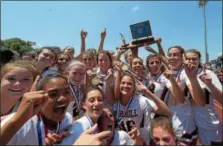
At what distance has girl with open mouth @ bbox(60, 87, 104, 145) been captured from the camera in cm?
211

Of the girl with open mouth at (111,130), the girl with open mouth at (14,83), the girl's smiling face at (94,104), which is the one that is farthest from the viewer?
the girl's smiling face at (94,104)

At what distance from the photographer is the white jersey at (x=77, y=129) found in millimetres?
2016

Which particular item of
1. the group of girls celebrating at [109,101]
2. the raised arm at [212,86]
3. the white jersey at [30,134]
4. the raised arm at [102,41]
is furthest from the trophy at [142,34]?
the white jersey at [30,134]

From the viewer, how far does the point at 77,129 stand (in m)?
2.17

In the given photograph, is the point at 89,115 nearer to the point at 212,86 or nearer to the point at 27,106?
the point at 27,106

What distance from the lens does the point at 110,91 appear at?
353 cm

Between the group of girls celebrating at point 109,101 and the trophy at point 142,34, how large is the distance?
0.12 meters

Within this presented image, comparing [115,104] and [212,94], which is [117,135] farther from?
[212,94]

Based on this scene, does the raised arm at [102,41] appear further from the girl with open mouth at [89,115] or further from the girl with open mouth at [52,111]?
the girl with open mouth at [52,111]

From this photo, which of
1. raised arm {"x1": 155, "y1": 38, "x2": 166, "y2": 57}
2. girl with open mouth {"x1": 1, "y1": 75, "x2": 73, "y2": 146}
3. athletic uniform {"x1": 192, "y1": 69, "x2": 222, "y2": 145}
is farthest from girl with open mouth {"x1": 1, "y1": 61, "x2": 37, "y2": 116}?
raised arm {"x1": 155, "y1": 38, "x2": 166, "y2": 57}

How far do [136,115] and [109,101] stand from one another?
0.44 meters

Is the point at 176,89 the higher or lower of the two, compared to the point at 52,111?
lower

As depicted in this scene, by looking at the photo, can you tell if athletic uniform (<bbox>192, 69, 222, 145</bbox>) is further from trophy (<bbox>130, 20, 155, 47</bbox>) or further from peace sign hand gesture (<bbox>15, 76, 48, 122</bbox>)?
peace sign hand gesture (<bbox>15, 76, 48, 122</bbox>)

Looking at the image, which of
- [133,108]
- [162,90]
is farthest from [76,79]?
[162,90]
